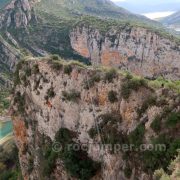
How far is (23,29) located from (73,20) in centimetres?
1953

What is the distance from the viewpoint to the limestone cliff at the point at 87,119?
42.4 metres

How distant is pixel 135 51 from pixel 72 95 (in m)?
95.7

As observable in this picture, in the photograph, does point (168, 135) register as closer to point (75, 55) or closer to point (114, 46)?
point (114, 46)

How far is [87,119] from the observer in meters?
51.5

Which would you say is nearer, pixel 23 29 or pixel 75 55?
pixel 75 55

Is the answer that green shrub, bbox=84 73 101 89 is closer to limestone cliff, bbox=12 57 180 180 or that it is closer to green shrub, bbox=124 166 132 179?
limestone cliff, bbox=12 57 180 180

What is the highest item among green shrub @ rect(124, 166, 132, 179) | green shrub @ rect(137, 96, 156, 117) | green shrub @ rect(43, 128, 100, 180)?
green shrub @ rect(137, 96, 156, 117)

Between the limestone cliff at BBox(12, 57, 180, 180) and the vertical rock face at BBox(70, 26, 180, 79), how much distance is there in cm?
8225

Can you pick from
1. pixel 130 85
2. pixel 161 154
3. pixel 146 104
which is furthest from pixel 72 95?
pixel 161 154

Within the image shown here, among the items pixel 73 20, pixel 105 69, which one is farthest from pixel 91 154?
pixel 73 20

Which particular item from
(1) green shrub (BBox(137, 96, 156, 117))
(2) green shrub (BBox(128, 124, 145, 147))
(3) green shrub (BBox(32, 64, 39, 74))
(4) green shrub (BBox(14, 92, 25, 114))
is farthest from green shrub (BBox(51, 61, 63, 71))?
(2) green shrub (BBox(128, 124, 145, 147))

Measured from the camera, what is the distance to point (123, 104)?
46625mm

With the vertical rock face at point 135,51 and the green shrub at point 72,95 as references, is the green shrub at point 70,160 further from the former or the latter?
the vertical rock face at point 135,51

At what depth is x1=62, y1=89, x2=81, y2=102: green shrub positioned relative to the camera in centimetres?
5248
